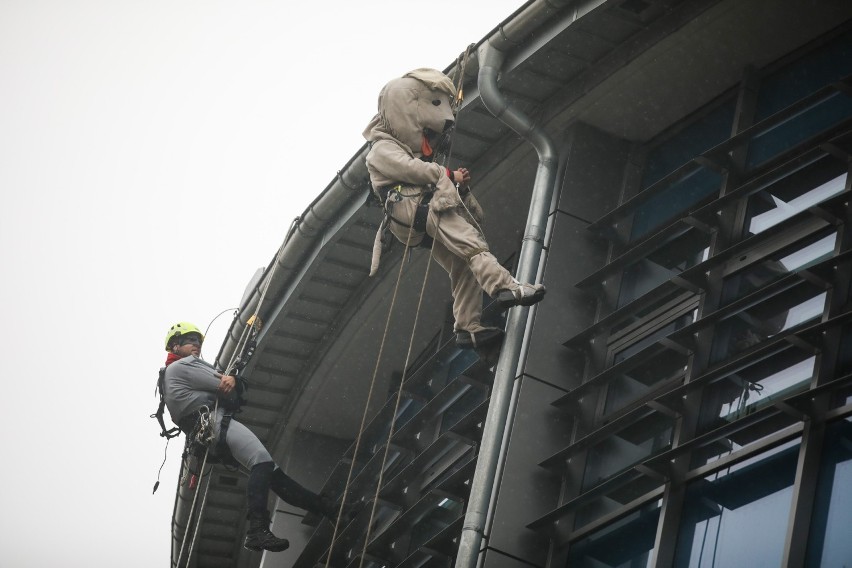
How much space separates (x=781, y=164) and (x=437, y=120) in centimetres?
275

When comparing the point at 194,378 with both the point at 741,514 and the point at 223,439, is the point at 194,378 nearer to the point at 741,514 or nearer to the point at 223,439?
the point at 223,439

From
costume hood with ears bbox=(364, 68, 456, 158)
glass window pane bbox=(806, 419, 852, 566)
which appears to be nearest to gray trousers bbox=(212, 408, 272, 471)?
costume hood with ears bbox=(364, 68, 456, 158)

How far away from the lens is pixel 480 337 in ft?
33.0

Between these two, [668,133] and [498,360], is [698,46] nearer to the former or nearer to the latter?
[668,133]

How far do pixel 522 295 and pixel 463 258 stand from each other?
743 mm

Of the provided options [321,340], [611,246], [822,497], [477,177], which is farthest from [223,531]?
[822,497]

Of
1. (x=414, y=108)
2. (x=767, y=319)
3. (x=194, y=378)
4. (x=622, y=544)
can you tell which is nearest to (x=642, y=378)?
(x=767, y=319)

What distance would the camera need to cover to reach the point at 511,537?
364 inches

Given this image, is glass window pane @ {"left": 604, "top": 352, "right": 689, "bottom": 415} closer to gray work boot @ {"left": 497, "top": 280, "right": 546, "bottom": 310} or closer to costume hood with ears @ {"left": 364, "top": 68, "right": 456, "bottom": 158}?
gray work boot @ {"left": 497, "top": 280, "right": 546, "bottom": 310}

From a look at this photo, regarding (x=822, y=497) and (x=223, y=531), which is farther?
(x=223, y=531)

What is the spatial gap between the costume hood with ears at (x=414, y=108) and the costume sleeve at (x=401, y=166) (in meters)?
0.11

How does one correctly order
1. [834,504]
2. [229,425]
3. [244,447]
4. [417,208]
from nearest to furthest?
1. [834,504]
2. [417,208]
3. [244,447]
4. [229,425]

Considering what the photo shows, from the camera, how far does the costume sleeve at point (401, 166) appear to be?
32.5 feet

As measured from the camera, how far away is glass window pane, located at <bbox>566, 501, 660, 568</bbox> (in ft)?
27.9
